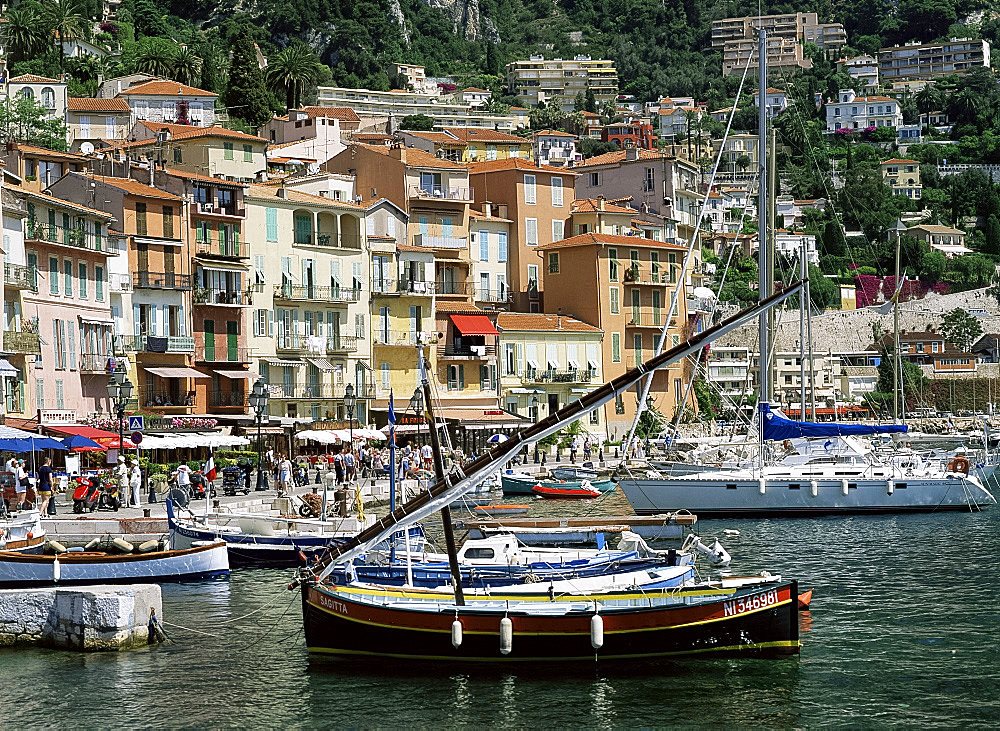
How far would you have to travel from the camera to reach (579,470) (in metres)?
62.9

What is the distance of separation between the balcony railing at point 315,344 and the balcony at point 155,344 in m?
6.07

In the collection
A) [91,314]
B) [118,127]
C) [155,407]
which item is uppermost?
[118,127]

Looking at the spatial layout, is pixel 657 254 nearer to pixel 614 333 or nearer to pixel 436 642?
pixel 614 333

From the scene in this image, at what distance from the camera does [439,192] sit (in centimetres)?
8662

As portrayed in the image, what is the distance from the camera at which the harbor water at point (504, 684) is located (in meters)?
23.1

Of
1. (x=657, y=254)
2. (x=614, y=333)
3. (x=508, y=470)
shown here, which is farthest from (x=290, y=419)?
(x=657, y=254)

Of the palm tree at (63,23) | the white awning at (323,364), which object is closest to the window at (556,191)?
the white awning at (323,364)

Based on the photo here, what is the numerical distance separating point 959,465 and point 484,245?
40.5 metres

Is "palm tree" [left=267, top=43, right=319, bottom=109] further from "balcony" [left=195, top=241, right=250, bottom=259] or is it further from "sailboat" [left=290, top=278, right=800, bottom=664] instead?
"sailboat" [left=290, top=278, right=800, bottom=664]

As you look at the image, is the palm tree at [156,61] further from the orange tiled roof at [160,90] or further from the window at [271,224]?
the window at [271,224]

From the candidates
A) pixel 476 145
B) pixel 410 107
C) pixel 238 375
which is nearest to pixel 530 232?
pixel 476 145

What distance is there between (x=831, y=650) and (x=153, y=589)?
41.6ft

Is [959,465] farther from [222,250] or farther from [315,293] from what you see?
[222,250]

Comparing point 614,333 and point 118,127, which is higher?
point 118,127
